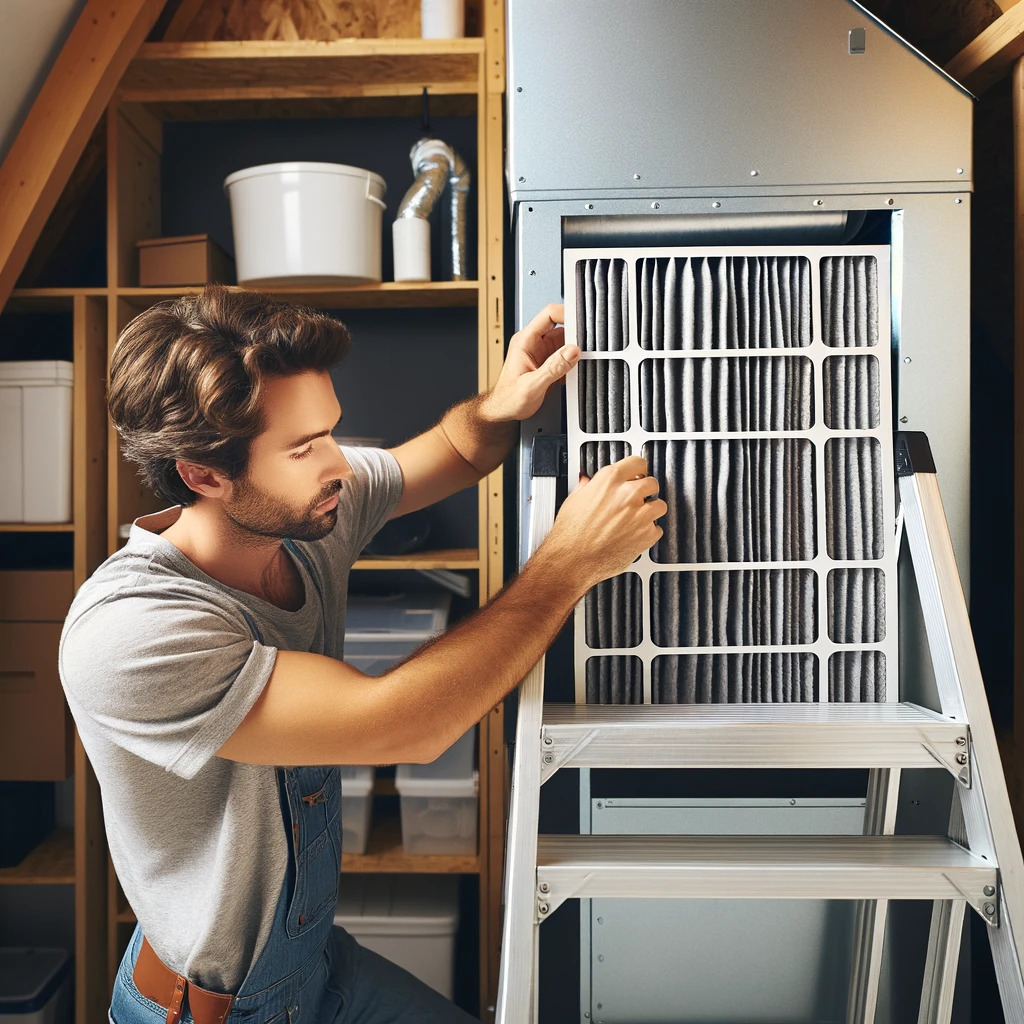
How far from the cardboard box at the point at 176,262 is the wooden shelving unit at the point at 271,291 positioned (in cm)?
4

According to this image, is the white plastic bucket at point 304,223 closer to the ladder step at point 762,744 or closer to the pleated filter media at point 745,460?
the pleated filter media at point 745,460

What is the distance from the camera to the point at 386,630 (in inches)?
73.9

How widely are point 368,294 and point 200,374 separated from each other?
86 cm

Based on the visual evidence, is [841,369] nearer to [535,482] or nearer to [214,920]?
[535,482]

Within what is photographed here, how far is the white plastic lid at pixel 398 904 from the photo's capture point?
1.86 metres

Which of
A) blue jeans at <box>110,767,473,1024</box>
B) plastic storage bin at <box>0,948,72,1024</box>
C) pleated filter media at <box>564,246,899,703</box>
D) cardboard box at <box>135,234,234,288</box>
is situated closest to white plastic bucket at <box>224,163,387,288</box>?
cardboard box at <box>135,234,234,288</box>

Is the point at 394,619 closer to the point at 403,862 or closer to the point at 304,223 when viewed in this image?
the point at 403,862

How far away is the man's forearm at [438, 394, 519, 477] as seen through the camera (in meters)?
1.38

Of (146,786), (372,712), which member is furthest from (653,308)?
(146,786)

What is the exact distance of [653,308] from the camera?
1.11 meters

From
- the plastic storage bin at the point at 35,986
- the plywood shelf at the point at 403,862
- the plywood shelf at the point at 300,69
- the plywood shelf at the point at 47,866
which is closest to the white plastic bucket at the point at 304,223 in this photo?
the plywood shelf at the point at 300,69

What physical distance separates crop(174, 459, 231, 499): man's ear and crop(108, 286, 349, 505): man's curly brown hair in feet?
0.04

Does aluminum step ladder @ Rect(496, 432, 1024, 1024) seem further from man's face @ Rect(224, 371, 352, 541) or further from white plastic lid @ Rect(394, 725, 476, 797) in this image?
white plastic lid @ Rect(394, 725, 476, 797)

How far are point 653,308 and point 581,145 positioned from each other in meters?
0.25
